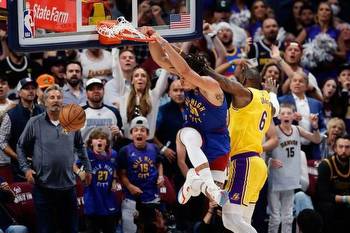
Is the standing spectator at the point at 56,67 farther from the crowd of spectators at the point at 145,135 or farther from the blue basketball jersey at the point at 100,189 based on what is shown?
the blue basketball jersey at the point at 100,189

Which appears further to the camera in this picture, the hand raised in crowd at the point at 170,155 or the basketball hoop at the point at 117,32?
the hand raised in crowd at the point at 170,155

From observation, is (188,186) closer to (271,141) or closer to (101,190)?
(101,190)

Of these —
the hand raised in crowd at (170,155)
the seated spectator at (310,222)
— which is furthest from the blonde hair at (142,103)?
the seated spectator at (310,222)

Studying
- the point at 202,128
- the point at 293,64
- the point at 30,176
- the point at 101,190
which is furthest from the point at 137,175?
the point at 293,64

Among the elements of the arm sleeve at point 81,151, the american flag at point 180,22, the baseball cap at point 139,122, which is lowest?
the arm sleeve at point 81,151

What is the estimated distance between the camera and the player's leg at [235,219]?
1126 cm

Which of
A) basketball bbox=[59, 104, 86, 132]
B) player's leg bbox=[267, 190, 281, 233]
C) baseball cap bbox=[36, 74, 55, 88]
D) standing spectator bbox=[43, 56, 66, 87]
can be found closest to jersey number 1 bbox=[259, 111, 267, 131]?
basketball bbox=[59, 104, 86, 132]

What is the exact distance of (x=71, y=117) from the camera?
39.4 feet

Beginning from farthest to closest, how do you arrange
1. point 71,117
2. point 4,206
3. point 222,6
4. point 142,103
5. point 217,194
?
point 222,6 → point 142,103 → point 4,206 → point 71,117 → point 217,194

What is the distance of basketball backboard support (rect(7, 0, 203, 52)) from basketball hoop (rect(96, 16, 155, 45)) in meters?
0.10

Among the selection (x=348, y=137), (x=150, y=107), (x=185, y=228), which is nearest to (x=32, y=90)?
(x=150, y=107)

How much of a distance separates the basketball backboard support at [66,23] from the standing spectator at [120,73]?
2749 millimetres

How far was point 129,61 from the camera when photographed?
1469 centimetres

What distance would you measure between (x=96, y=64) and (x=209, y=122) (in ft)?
14.7
